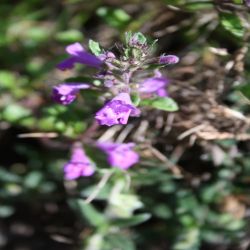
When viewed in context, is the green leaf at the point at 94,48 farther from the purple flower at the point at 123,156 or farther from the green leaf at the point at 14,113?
the green leaf at the point at 14,113

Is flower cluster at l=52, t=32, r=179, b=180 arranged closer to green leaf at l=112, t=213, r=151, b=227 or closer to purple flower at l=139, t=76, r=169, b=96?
purple flower at l=139, t=76, r=169, b=96

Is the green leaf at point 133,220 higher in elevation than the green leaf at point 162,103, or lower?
lower

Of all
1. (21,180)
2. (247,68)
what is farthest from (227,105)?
(21,180)

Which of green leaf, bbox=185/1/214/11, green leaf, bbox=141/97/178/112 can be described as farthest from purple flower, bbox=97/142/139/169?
green leaf, bbox=185/1/214/11

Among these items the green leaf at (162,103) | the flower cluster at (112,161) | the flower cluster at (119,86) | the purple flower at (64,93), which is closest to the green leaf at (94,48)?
the flower cluster at (119,86)

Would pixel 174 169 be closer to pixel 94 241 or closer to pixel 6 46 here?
pixel 94 241

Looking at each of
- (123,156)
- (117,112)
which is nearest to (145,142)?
(123,156)
